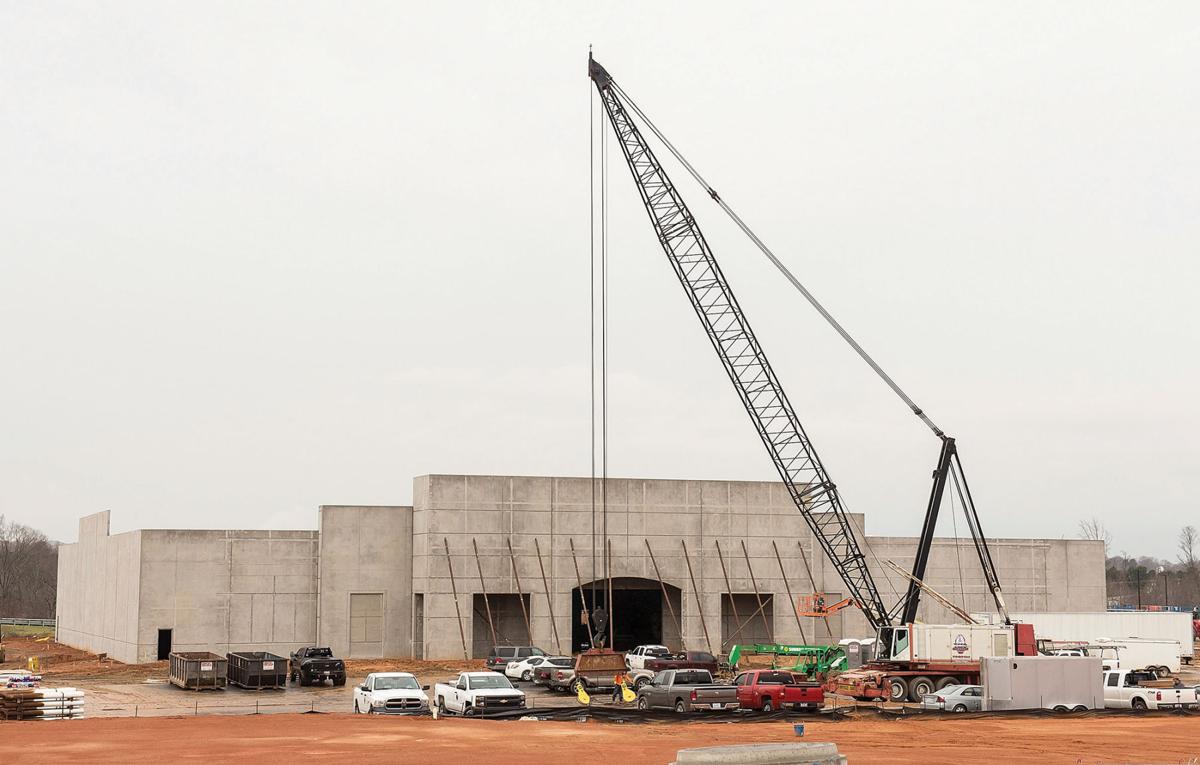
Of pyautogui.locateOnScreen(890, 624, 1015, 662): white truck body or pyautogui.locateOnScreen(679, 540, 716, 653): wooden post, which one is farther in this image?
pyautogui.locateOnScreen(679, 540, 716, 653): wooden post

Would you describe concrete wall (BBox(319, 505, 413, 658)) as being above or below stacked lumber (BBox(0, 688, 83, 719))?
above

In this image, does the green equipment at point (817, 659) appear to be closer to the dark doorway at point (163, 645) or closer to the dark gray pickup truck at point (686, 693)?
the dark gray pickup truck at point (686, 693)

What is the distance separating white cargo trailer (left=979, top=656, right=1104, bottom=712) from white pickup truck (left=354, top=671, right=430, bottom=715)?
18.3m

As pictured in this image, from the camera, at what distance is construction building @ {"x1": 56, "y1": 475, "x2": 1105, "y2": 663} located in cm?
6969

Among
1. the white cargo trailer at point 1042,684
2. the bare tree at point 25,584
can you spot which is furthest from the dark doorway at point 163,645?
the bare tree at point 25,584

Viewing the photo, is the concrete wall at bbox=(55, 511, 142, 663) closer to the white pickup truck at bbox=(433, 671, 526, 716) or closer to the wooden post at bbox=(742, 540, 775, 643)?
the wooden post at bbox=(742, 540, 775, 643)

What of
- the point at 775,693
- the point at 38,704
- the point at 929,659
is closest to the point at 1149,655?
the point at 929,659

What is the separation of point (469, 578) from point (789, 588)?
18.2 m

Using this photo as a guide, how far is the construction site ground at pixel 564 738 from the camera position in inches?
1140

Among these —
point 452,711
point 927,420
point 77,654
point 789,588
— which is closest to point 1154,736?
point 452,711

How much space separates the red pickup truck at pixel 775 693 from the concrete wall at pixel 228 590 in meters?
35.3

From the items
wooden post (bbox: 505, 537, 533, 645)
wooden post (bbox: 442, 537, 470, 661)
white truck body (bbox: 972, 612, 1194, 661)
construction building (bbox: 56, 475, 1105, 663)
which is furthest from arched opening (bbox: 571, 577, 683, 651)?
white truck body (bbox: 972, 612, 1194, 661)

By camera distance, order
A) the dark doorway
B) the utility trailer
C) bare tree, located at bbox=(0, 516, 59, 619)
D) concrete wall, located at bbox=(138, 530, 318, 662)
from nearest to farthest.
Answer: the utility trailer < concrete wall, located at bbox=(138, 530, 318, 662) < the dark doorway < bare tree, located at bbox=(0, 516, 59, 619)

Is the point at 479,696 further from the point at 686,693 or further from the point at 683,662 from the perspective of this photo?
the point at 683,662
